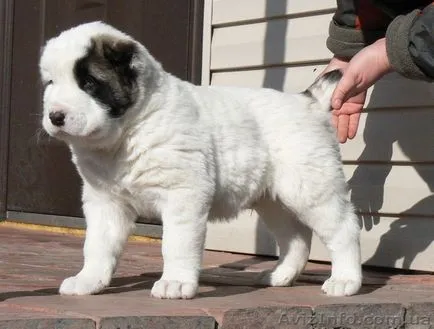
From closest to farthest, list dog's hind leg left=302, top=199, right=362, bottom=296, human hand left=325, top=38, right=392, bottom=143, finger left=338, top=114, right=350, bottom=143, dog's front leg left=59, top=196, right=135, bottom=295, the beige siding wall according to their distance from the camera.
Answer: dog's front leg left=59, top=196, right=135, bottom=295
dog's hind leg left=302, top=199, right=362, bottom=296
human hand left=325, top=38, right=392, bottom=143
finger left=338, top=114, right=350, bottom=143
the beige siding wall

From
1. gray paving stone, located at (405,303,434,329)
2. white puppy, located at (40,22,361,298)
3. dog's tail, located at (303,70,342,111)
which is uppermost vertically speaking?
dog's tail, located at (303,70,342,111)

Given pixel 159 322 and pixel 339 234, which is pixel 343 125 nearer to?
pixel 339 234

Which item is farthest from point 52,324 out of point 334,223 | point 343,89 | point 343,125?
point 343,125

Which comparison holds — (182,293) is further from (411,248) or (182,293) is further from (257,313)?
(411,248)

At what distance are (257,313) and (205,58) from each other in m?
3.34

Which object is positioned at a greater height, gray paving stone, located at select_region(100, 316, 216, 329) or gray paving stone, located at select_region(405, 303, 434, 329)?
gray paving stone, located at select_region(100, 316, 216, 329)

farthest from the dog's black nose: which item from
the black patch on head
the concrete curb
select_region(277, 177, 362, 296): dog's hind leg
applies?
select_region(277, 177, 362, 296): dog's hind leg

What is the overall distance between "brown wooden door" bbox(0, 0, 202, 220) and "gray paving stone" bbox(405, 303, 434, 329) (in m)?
3.36

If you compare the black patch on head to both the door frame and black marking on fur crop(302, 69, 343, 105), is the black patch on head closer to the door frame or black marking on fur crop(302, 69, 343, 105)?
black marking on fur crop(302, 69, 343, 105)

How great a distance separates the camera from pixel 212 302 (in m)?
3.65

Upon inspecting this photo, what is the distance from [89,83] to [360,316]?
1414 mm

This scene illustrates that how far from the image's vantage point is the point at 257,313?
3488mm

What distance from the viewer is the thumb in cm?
433

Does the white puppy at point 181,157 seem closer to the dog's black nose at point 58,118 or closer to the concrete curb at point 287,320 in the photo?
the dog's black nose at point 58,118
